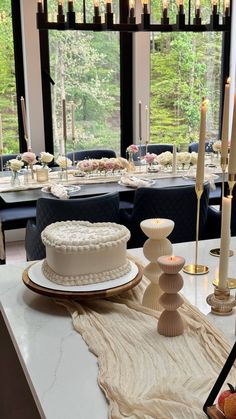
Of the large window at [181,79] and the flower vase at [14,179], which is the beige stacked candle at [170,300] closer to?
the flower vase at [14,179]

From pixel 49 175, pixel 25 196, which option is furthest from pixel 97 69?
pixel 25 196

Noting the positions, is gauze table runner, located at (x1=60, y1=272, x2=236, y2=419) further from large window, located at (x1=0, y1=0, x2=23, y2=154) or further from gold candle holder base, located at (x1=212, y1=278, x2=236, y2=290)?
large window, located at (x1=0, y1=0, x2=23, y2=154)

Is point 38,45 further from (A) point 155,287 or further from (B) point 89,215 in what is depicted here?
(A) point 155,287

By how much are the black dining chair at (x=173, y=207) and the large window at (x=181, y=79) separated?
97.1 inches

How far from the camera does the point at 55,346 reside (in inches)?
43.9

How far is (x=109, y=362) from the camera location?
102cm

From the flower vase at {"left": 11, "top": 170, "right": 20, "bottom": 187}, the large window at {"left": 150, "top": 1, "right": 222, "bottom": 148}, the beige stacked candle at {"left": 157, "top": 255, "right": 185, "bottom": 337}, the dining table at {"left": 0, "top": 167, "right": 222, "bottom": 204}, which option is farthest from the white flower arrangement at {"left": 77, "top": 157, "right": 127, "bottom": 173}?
the beige stacked candle at {"left": 157, "top": 255, "right": 185, "bottom": 337}

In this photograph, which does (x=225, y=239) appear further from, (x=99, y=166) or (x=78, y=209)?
(x=99, y=166)

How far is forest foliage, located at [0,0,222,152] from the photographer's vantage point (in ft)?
15.1

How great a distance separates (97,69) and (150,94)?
602mm

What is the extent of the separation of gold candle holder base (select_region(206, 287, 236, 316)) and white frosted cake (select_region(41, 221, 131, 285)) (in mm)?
236

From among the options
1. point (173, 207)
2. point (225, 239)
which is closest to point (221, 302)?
point (225, 239)

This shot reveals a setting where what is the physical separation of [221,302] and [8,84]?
3685mm

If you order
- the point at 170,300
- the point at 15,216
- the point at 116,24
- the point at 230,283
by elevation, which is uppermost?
the point at 116,24
